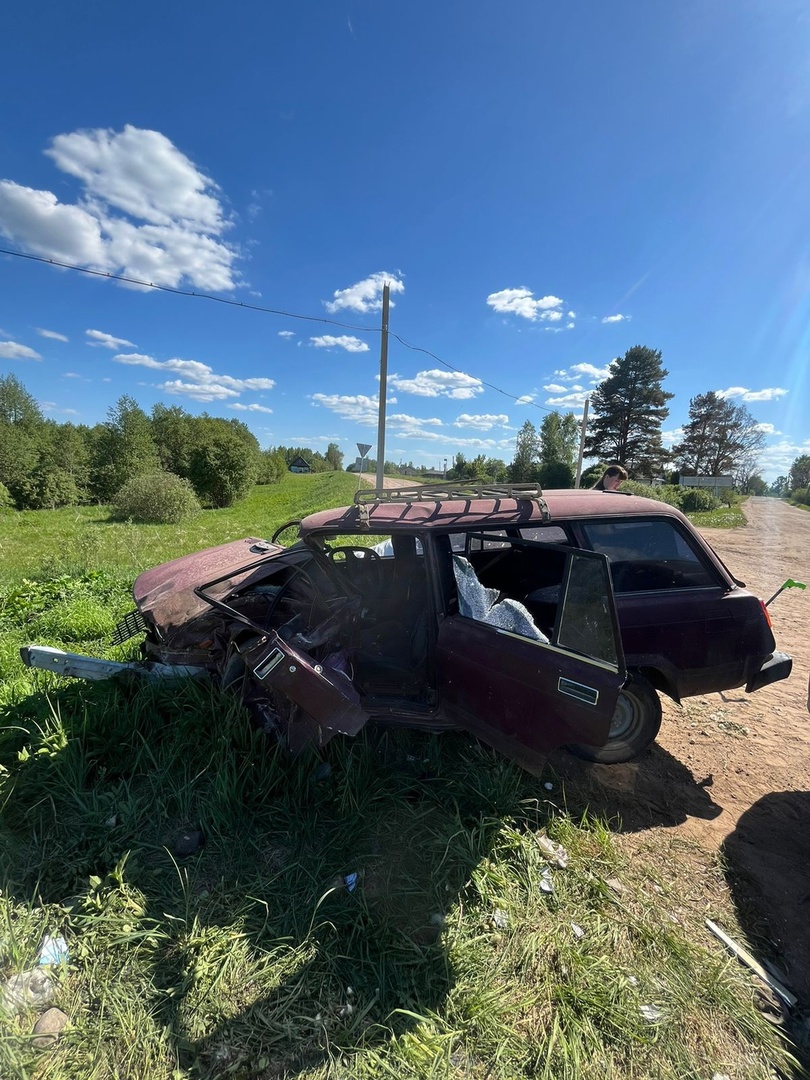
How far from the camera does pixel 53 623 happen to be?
4.95m

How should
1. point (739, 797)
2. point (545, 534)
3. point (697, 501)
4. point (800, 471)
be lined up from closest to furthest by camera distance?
point (739, 797) < point (545, 534) < point (697, 501) < point (800, 471)

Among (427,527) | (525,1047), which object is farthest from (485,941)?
(427,527)

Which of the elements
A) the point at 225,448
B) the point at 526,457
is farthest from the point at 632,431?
the point at 225,448

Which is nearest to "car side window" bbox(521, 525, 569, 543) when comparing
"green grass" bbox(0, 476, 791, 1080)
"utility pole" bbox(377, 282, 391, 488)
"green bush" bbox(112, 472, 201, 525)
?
"green grass" bbox(0, 476, 791, 1080)

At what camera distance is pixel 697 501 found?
23688 millimetres

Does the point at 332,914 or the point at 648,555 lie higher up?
the point at 648,555

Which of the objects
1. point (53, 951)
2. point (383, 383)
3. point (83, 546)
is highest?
point (383, 383)

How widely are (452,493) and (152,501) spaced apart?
21882 mm

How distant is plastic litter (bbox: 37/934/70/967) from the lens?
1.90 metres

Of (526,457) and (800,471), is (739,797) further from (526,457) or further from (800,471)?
(800,471)

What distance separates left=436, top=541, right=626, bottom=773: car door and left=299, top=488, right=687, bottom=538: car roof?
16.7 inches

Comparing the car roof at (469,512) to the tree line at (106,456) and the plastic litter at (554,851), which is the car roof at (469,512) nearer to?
the plastic litter at (554,851)

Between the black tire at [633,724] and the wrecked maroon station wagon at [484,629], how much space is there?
1 centimetres

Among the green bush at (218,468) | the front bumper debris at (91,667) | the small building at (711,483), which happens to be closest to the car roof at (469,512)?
the front bumper debris at (91,667)
